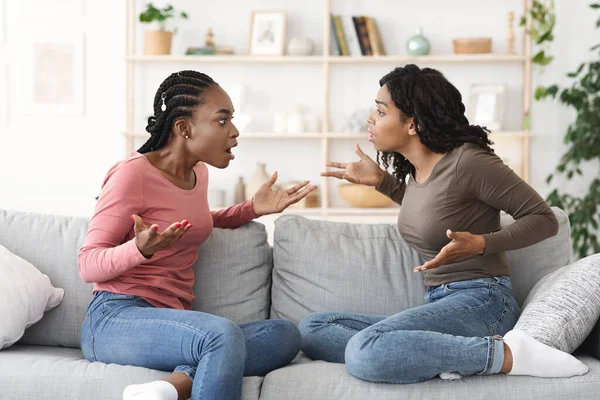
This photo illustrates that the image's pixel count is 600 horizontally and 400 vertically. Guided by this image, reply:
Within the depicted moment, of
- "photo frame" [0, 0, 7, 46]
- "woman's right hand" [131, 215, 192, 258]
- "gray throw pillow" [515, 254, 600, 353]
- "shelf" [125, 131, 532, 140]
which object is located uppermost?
"photo frame" [0, 0, 7, 46]

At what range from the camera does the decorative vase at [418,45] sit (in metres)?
4.93

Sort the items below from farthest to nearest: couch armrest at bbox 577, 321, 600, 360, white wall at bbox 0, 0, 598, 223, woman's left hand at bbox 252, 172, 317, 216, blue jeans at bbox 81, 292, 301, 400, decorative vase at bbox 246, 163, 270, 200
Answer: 1. white wall at bbox 0, 0, 598, 223
2. decorative vase at bbox 246, 163, 270, 200
3. woman's left hand at bbox 252, 172, 317, 216
4. couch armrest at bbox 577, 321, 600, 360
5. blue jeans at bbox 81, 292, 301, 400

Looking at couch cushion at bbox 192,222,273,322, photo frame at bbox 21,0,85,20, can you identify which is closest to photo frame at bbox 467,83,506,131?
photo frame at bbox 21,0,85,20

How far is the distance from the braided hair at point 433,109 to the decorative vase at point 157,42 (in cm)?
285

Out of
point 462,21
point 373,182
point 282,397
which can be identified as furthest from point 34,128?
point 282,397

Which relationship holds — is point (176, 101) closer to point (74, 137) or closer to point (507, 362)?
point (507, 362)

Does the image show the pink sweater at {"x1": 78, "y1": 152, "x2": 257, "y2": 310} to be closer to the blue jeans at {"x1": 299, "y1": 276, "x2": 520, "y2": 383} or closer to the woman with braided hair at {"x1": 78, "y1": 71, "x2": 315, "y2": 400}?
the woman with braided hair at {"x1": 78, "y1": 71, "x2": 315, "y2": 400}

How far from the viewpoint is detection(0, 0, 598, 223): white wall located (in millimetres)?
5121

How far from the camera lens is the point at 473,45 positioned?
493 centimetres

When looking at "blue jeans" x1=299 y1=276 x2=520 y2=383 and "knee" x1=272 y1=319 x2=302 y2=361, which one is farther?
"knee" x1=272 y1=319 x2=302 y2=361

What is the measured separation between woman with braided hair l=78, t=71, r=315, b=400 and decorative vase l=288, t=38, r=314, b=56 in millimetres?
2532

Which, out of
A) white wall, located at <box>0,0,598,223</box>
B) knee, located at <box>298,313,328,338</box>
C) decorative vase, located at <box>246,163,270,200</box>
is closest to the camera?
knee, located at <box>298,313,328,338</box>

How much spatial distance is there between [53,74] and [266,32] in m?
1.39

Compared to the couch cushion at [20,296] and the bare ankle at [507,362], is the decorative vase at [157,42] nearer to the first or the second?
the couch cushion at [20,296]
